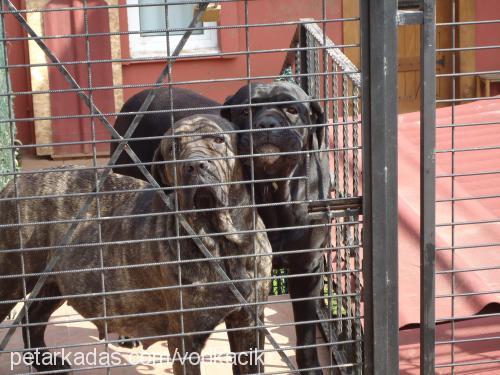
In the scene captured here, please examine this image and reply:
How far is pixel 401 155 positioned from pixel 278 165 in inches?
67.8

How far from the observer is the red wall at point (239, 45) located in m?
10.9

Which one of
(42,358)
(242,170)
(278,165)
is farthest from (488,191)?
(42,358)

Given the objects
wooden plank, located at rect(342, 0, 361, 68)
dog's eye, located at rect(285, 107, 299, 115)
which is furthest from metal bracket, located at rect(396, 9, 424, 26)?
wooden plank, located at rect(342, 0, 361, 68)

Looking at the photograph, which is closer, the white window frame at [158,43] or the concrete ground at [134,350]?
the concrete ground at [134,350]

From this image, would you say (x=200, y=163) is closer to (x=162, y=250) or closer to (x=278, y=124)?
(x=162, y=250)

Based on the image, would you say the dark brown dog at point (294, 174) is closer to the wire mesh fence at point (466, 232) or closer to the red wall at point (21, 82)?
the wire mesh fence at point (466, 232)

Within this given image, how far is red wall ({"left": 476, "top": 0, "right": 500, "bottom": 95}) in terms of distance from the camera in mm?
11523

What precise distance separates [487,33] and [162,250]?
862cm

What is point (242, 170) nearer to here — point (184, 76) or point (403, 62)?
point (184, 76)

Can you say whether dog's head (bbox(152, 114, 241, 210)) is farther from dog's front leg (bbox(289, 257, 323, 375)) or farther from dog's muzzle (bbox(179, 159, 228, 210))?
dog's front leg (bbox(289, 257, 323, 375))

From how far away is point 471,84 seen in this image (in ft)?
37.9

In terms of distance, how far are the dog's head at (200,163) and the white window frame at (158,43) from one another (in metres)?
7.35

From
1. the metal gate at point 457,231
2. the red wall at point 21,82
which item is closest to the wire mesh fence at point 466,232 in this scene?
the metal gate at point 457,231

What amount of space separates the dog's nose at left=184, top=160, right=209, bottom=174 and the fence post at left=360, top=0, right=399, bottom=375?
657 millimetres
